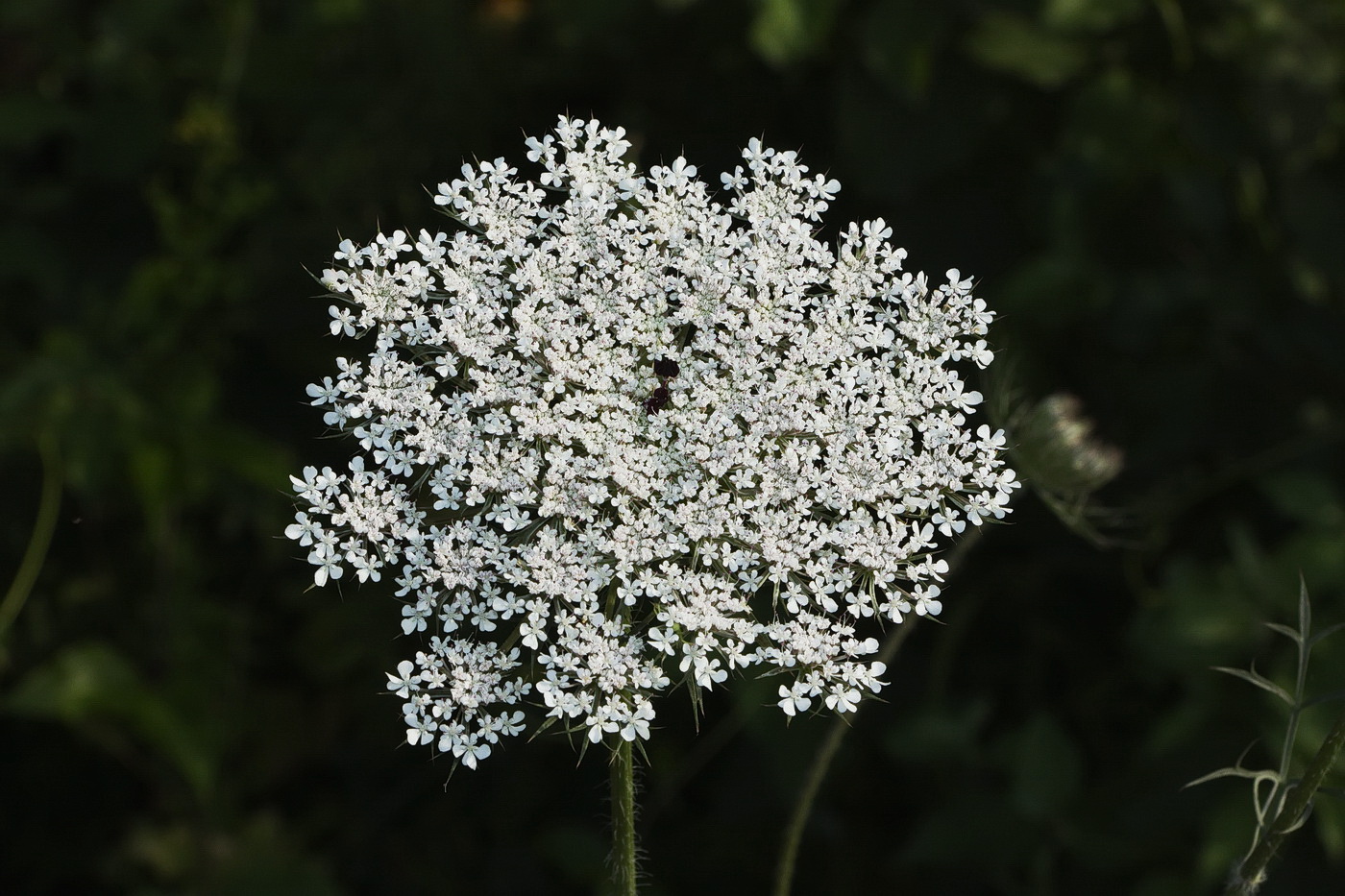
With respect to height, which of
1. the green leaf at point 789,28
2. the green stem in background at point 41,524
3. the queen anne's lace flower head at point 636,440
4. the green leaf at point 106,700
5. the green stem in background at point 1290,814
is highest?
the green leaf at point 789,28

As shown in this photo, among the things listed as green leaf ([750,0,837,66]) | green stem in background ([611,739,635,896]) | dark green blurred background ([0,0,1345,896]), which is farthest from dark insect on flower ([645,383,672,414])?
green leaf ([750,0,837,66])

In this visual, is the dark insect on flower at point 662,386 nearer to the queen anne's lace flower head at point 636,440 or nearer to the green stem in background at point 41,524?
the queen anne's lace flower head at point 636,440

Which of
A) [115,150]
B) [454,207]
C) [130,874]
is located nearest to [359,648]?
[130,874]

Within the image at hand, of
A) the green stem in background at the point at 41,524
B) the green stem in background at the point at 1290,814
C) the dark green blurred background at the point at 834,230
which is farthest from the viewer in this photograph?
the green stem in background at the point at 41,524

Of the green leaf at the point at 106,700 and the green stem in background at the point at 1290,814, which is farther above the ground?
the green leaf at the point at 106,700

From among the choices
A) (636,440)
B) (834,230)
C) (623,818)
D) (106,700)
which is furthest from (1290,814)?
(106,700)

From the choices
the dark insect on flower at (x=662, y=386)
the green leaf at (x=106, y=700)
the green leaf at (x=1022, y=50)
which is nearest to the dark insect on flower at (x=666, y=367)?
the dark insect on flower at (x=662, y=386)

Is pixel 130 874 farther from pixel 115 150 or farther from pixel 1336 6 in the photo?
pixel 1336 6
